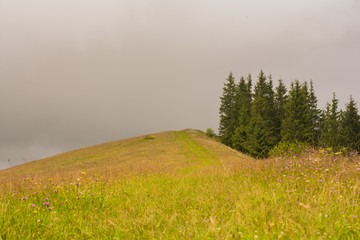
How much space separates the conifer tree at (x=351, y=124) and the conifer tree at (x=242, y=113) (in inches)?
616

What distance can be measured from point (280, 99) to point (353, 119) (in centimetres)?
1350

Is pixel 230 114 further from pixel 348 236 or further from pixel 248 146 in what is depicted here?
pixel 348 236

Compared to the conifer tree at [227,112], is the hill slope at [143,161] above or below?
below

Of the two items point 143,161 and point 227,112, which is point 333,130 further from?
point 143,161

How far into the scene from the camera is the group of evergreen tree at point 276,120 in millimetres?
33750

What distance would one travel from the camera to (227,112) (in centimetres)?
4603

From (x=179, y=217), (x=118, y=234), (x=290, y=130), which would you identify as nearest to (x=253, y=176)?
(x=179, y=217)

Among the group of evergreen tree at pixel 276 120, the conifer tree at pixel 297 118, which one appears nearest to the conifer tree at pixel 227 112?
the group of evergreen tree at pixel 276 120

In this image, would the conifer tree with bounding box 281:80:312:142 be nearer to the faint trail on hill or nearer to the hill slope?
the hill slope

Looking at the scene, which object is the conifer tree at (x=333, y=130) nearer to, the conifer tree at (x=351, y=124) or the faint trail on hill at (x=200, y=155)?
the conifer tree at (x=351, y=124)

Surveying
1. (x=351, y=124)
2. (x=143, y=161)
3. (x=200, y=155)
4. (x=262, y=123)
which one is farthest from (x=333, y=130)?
(x=143, y=161)

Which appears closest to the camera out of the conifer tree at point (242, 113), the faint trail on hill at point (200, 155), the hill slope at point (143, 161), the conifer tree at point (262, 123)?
the hill slope at point (143, 161)

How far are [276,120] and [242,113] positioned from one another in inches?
305

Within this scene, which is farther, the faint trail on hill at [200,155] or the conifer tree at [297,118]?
the conifer tree at [297,118]
